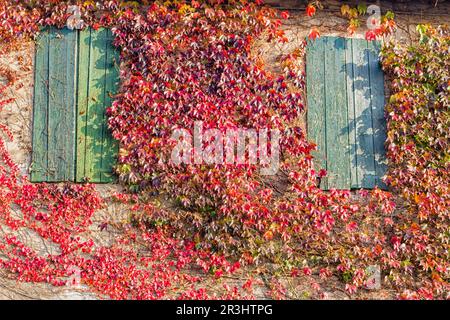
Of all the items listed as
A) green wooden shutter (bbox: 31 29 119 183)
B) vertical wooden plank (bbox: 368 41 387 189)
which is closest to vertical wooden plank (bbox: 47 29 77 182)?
green wooden shutter (bbox: 31 29 119 183)

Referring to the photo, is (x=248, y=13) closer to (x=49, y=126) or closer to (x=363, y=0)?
(x=363, y=0)

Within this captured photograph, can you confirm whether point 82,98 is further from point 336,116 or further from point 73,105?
point 336,116

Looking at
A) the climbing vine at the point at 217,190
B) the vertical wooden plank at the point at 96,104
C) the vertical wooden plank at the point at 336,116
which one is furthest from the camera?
the vertical wooden plank at the point at 336,116

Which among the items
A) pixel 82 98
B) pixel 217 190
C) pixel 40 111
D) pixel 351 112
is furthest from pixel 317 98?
pixel 40 111

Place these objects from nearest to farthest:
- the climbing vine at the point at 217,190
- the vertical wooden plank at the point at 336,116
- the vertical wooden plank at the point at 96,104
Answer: the climbing vine at the point at 217,190 → the vertical wooden plank at the point at 96,104 → the vertical wooden plank at the point at 336,116

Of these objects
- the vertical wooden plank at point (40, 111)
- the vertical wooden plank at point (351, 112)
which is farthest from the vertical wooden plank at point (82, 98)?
the vertical wooden plank at point (351, 112)

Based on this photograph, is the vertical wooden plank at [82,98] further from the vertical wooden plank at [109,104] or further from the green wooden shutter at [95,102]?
the vertical wooden plank at [109,104]

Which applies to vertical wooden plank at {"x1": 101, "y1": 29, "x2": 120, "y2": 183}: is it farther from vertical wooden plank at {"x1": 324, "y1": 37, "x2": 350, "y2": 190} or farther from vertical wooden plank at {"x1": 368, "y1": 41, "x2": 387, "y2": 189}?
vertical wooden plank at {"x1": 368, "y1": 41, "x2": 387, "y2": 189}
